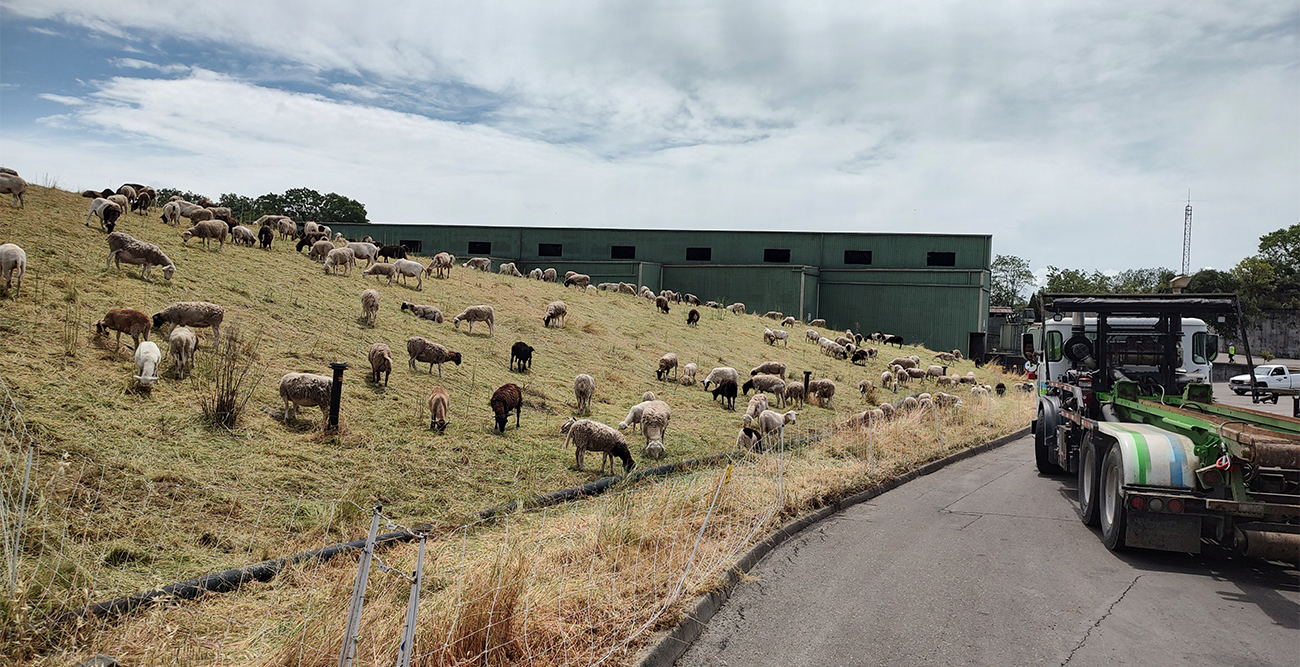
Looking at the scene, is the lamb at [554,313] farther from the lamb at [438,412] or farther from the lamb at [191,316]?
the lamb at [191,316]

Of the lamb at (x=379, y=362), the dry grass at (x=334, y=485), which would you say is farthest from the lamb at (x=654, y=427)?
the lamb at (x=379, y=362)

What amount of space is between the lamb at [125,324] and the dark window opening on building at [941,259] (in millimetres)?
47992

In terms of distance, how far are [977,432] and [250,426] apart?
16.3m

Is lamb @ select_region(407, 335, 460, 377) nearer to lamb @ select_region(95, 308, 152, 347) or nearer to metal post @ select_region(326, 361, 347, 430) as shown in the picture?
metal post @ select_region(326, 361, 347, 430)

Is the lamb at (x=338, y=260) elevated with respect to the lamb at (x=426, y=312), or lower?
elevated

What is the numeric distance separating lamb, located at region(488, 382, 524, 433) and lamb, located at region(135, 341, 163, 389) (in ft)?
15.9

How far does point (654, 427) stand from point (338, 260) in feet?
42.8

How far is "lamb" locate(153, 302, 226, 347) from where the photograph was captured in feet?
41.3

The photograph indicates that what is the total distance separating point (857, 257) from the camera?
52.5 metres

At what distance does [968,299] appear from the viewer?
1930 inches

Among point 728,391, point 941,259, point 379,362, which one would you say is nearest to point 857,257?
point 941,259

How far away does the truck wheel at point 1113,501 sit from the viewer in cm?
821

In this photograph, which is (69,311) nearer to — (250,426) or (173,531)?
(250,426)

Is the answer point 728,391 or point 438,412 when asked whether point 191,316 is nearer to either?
point 438,412
